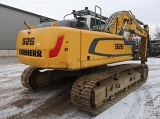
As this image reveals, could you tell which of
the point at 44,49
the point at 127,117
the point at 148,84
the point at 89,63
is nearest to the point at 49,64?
the point at 44,49

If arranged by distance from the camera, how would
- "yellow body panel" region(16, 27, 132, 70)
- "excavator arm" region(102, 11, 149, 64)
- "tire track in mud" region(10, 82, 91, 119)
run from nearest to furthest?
"yellow body panel" region(16, 27, 132, 70), "tire track in mud" region(10, 82, 91, 119), "excavator arm" region(102, 11, 149, 64)

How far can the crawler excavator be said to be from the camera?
4.39 meters

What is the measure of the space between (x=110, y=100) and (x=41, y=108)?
163 cm

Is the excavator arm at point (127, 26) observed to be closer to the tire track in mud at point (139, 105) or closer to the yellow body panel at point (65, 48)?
the yellow body panel at point (65, 48)

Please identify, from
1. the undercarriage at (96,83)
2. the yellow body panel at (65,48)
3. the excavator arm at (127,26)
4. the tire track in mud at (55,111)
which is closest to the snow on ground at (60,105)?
Result: the tire track in mud at (55,111)

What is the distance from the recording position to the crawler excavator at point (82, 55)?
4391 millimetres

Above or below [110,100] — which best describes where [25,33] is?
above

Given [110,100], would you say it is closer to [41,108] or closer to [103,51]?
[103,51]

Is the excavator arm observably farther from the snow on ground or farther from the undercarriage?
the snow on ground

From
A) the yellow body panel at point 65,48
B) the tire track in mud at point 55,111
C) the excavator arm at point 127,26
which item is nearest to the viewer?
the yellow body panel at point 65,48

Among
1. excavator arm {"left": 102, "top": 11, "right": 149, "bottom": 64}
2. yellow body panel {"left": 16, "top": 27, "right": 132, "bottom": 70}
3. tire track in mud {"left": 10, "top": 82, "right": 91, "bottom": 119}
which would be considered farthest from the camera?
excavator arm {"left": 102, "top": 11, "right": 149, "bottom": 64}

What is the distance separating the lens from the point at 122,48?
238 inches

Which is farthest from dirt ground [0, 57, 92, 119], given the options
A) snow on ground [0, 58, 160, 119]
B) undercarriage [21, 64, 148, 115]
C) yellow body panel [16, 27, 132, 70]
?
yellow body panel [16, 27, 132, 70]

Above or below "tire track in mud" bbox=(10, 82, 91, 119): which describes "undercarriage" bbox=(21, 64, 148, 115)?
above
